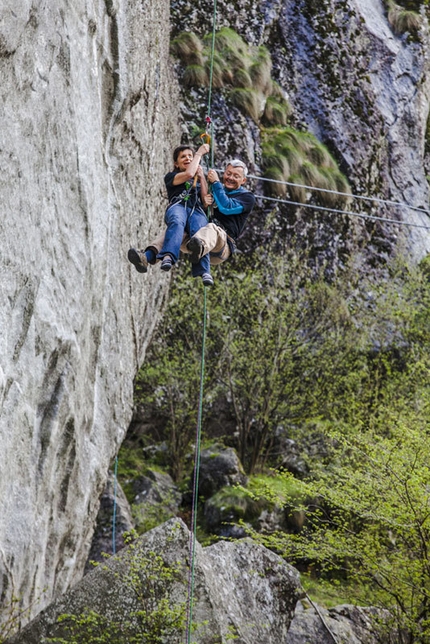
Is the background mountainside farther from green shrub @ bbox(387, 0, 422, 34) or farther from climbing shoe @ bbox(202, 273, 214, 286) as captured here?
green shrub @ bbox(387, 0, 422, 34)

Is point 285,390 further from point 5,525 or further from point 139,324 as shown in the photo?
point 5,525

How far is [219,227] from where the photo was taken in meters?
7.90

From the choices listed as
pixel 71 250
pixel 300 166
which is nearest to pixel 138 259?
pixel 71 250

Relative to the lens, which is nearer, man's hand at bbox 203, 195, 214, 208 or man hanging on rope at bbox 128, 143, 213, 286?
man hanging on rope at bbox 128, 143, 213, 286

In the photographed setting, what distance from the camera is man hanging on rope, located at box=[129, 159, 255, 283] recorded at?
729 centimetres

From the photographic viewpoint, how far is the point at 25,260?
692cm

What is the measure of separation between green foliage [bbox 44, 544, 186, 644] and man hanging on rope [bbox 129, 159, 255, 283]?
11.1ft

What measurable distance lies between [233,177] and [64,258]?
2.01 m

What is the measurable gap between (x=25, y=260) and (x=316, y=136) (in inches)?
671

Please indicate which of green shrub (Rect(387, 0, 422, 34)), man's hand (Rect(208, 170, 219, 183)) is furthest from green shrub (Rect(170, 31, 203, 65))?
man's hand (Rect(208, 170, 219, 183))

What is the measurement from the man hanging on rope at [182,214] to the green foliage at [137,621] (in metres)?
3.31

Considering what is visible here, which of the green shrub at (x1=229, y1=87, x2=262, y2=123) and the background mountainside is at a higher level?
the green shrub at (x1=229, y1=87, x2=262, y2=123)

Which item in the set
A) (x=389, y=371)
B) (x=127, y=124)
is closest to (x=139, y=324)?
(x=127, y=124)

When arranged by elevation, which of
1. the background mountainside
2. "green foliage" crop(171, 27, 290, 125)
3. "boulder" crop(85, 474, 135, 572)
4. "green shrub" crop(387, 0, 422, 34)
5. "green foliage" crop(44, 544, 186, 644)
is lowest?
"boulder" crop(85, 474, 135, 572)
